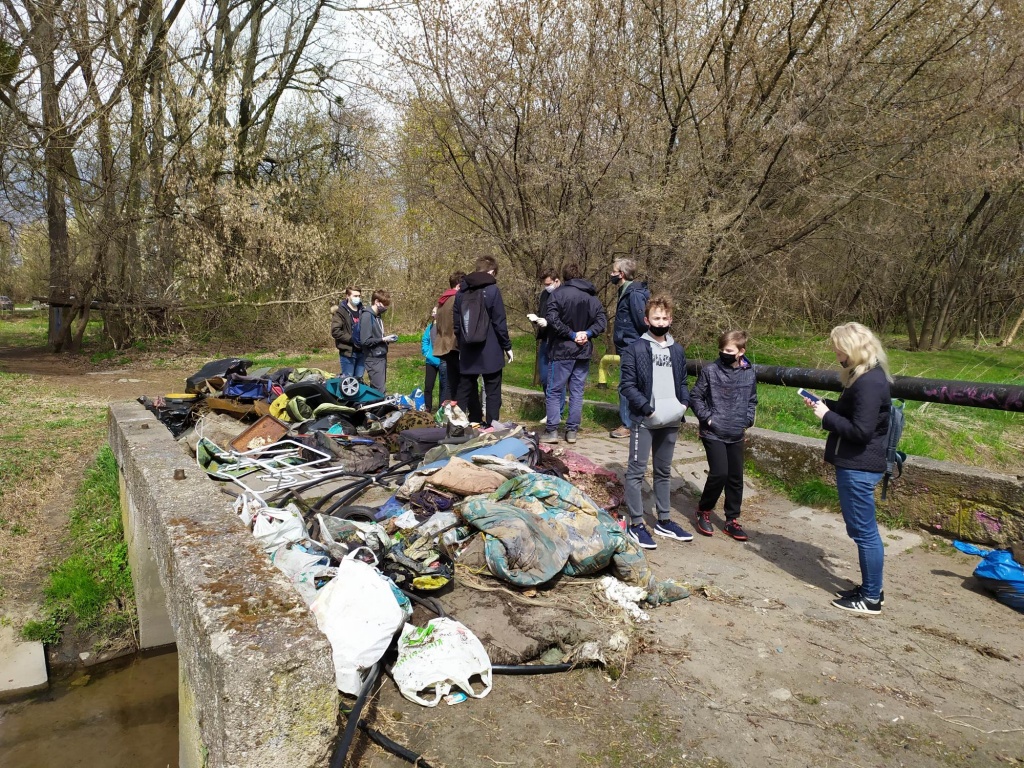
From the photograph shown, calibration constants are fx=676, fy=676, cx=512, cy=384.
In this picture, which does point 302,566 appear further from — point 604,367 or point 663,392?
Answer: point 604,367

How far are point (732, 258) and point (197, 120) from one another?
13095 millimetres

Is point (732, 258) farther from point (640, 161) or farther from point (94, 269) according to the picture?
point (94, 269)

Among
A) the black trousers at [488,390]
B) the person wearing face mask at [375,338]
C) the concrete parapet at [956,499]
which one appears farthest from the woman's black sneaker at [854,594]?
the person wearing face mask at [375,338]

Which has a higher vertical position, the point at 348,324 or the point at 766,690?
the point at 348,324

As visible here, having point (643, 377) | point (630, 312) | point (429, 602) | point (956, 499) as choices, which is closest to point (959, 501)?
point (956, 499)

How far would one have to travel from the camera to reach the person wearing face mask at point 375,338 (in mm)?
9281

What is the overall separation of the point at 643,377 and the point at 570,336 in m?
2.23

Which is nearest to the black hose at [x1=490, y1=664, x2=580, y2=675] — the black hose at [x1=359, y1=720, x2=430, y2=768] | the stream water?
the black hose at [x1=359, y1=720, x2=430, y2=768]

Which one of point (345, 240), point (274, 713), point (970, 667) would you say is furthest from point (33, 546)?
point (345, 240)

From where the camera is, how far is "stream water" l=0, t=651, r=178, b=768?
14.3 ft

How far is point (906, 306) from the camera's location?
17.0 m

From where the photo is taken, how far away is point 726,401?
480 cm

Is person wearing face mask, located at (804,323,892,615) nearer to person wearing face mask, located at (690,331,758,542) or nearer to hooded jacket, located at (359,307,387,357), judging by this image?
person wearing face mask, located at (690,331,758,542)

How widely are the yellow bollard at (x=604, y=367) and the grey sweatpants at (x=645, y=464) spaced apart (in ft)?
16.8
